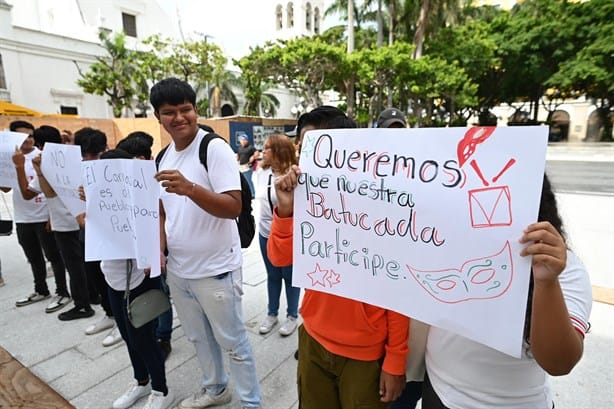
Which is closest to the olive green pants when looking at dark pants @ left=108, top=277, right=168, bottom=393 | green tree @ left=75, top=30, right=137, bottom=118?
dark pants @ left=108, top=277, right=168, bottom=393

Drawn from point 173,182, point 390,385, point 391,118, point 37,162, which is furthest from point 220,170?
point 37,162

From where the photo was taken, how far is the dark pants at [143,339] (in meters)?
1.97

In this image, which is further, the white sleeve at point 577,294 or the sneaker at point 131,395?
the sneaker at point 131,395

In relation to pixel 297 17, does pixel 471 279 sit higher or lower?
lower

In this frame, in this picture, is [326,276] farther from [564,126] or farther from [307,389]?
[564,126]

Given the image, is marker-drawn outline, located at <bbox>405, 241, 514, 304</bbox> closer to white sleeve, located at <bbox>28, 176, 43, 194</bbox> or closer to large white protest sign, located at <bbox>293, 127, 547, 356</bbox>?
large white protest sign, located at <bbox>293, 127, 547, 356</bbox>

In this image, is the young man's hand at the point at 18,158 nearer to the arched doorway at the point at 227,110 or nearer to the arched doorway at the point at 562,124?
the arched doorway at the point at 227,110

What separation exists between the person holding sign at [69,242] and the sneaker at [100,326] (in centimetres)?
31

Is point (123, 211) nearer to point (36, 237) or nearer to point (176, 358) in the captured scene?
point (176, 358)

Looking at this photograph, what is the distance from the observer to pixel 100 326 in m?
2.98

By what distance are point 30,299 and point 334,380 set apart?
3.71 meters

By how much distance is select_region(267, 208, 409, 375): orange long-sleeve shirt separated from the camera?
1.22m

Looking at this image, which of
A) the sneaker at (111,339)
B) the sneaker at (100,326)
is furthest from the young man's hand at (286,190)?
the sneaker at (100,326)

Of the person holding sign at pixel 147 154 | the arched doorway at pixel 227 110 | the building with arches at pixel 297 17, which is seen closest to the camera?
the person holding sign at pixel 147 154
